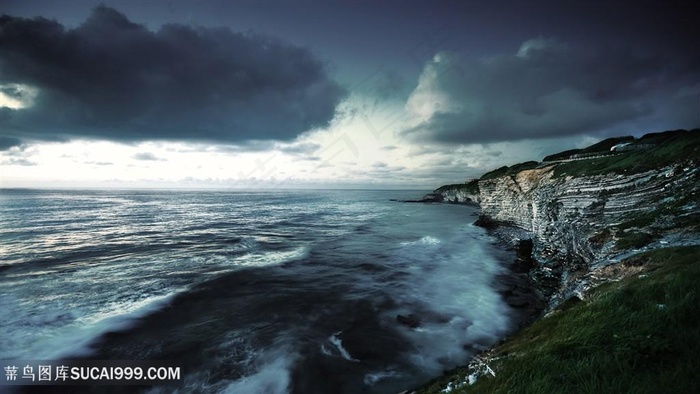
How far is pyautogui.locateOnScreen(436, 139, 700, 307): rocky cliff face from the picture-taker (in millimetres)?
13062

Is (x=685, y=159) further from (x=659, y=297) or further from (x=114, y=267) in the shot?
(x=114, y=267)

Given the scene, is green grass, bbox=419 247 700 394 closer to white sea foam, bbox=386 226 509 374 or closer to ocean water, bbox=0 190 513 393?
ocean water, bbox=0 190 513 393

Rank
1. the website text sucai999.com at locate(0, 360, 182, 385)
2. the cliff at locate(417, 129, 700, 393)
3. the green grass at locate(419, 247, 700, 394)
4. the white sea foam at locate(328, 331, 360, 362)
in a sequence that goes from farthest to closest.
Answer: the white sea foam at locate(328, 331, 360, 362) → the website text sucai999.com at locate(0, 360, 182, 385) → the cliff at locate(417, 129, 700, 393) → the green grass at locate(419, 247, 700, 394)

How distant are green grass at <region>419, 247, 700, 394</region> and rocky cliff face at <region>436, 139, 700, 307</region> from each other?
5.81 metres

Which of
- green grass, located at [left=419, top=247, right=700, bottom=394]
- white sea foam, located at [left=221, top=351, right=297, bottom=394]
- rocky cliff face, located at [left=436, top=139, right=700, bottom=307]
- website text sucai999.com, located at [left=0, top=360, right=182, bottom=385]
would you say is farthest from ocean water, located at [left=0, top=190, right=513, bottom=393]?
green grass, located at [left=419, top=247, right=700, bottom=394]

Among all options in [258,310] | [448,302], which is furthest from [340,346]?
[448,302]

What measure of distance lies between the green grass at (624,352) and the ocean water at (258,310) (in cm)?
739

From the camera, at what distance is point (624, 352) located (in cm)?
446

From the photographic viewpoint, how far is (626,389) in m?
3.83

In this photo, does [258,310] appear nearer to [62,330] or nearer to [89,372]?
[89,372]

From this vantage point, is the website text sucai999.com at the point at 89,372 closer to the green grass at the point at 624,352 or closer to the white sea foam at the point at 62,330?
the white sea foam at the point at 62,330

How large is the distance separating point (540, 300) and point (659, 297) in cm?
1340

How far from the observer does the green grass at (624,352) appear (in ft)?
12.9

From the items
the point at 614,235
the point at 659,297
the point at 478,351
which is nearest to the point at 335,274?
the point at 478,351
